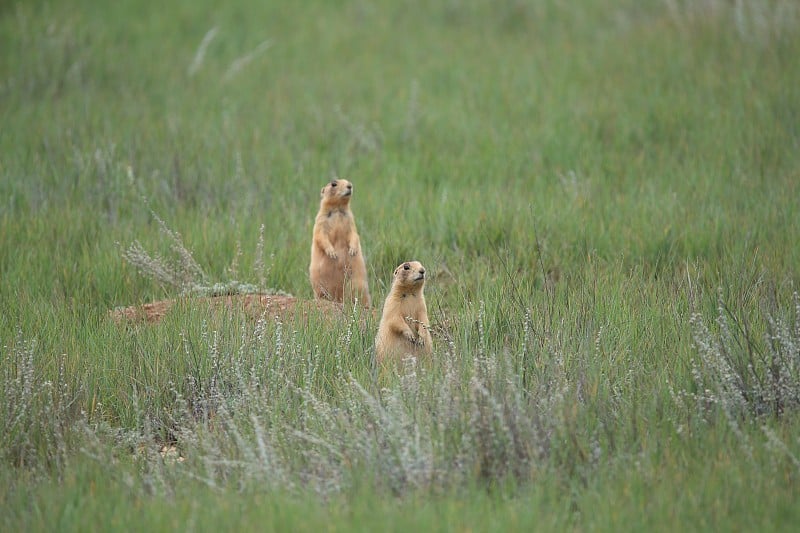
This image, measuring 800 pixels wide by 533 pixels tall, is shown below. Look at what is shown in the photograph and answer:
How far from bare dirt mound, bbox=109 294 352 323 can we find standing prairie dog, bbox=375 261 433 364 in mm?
404

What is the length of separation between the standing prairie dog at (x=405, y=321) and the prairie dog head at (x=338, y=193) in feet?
5.36

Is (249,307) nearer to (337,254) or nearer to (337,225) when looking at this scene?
(337,254)

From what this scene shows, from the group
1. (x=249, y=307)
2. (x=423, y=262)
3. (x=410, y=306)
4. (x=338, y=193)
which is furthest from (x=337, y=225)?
(x=410, y=306)

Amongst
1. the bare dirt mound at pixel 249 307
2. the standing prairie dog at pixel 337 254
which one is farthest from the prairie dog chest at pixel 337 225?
the bare dirt mound at pixel 249 307

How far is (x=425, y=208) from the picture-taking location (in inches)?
349

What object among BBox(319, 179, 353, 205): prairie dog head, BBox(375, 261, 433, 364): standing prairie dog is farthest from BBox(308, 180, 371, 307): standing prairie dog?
BBox(375, 261, 433, 364): standing prairie dog

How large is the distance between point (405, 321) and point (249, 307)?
4.10 ft

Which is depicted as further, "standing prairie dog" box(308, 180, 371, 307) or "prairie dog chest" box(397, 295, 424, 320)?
"standing prairie dog" box(308, 180, 371, 307)

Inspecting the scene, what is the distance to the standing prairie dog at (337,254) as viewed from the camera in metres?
7.39

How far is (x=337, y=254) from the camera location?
7.54 meters

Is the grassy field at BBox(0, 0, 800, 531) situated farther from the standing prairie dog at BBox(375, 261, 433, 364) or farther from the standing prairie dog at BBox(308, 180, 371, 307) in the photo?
the standing prairie dog at BBox(308, 180, 371, 307)

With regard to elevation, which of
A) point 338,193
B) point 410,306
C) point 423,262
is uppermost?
point 338,193

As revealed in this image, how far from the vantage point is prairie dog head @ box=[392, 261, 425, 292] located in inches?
242

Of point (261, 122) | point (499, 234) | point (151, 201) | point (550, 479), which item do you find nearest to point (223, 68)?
point (261, 122)
